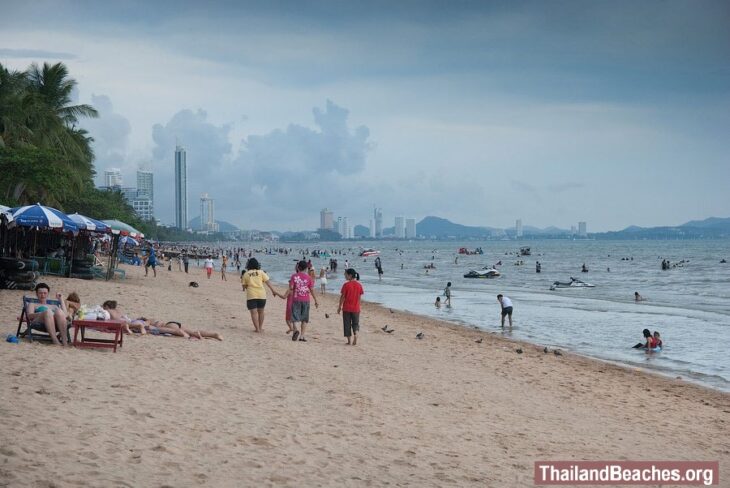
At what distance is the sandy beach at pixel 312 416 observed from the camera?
550 centimetres

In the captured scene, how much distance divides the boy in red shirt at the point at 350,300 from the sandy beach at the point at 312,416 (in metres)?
0.65

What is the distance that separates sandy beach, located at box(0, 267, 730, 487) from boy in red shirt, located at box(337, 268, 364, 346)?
0.65 metres

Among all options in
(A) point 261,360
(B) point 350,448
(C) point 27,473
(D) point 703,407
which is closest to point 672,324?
(D) point 703,407

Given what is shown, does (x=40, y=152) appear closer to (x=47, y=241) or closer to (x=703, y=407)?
(x=47, y=241)

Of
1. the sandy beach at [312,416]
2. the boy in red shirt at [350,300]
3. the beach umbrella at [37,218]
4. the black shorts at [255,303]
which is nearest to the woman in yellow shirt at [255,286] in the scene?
the black shorts at [255,303]

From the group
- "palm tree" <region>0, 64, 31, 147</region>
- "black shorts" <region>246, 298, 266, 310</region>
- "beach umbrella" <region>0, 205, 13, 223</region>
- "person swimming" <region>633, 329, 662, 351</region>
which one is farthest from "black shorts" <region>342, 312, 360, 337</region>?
"palm tree" <region>0, 64, 31, 147</region>

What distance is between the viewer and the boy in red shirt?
528 inches

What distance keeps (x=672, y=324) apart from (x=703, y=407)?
14.9 metres

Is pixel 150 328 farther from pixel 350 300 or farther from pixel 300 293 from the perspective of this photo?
pixel 350 300

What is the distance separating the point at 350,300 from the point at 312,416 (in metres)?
6.19

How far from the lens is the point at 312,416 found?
750cm

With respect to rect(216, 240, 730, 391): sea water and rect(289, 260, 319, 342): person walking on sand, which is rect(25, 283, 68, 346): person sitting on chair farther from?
rect(216, 240, 730, 391): sea water

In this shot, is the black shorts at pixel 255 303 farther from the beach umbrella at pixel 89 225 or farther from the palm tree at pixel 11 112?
the palm tree at pixel 11 112

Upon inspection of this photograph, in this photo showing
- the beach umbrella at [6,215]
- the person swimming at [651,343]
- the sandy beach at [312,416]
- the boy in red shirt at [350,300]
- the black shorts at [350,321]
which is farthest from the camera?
the beach umbrella at [6,215]
